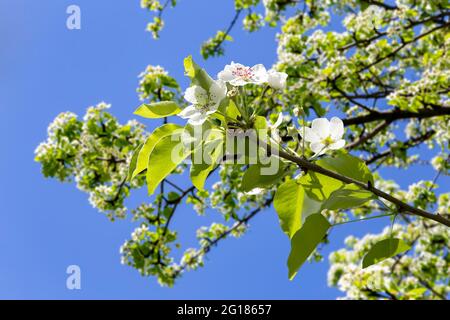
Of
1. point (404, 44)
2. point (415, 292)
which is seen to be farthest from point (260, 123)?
point (404, 44)

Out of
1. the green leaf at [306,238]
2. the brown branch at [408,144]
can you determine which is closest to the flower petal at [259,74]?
the green leaf at [306,238]

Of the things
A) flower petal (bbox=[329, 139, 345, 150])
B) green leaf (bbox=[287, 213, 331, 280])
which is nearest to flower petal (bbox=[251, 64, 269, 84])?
flower petal (bbox=[329, 139, 345, 150])

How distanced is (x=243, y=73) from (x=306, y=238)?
1.20 feet

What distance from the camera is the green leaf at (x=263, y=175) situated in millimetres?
941

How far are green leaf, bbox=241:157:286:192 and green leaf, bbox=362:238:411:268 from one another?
0.87 feet

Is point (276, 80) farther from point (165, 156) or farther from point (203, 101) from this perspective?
point (165, 156)

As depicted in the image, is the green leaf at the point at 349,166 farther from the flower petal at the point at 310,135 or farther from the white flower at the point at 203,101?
the white flower at the point at 203,101

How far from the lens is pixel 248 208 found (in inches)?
213

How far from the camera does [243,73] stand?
989 millimetres

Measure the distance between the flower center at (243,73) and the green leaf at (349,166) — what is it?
9.4 inches

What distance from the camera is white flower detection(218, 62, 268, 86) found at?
3.13 ft

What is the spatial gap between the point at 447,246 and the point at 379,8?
287 centimetres
